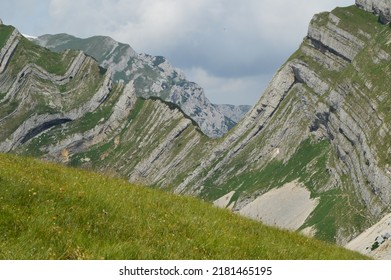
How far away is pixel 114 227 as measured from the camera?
1073 cm

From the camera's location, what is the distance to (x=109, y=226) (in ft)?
35.3

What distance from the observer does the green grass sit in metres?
9.45

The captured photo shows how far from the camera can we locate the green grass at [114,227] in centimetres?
945

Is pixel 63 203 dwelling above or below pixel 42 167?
below

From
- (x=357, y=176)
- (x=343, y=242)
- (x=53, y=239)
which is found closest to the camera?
(x=53, y=239)

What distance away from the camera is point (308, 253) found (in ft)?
40.7

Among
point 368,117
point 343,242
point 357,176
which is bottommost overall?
point 343,242

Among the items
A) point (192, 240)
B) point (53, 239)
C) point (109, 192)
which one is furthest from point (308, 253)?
point (53, 239)

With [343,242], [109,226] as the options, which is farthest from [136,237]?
[343,242]

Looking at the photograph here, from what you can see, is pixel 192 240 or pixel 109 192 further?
pixel 109 192
